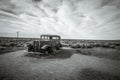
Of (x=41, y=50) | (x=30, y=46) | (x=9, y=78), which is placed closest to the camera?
(x=9, y=78)

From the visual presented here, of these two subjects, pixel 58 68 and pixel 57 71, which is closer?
pixel 57 71

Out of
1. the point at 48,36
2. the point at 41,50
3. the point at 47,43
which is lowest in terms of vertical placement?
the point at 41,50

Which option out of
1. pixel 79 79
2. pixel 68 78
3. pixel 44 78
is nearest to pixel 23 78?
pixel 44 78

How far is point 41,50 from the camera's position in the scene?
9078 mm

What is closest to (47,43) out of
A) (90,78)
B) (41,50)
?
(41,50)

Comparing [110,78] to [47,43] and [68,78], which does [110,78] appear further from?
[47,43]

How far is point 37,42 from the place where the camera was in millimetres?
9875

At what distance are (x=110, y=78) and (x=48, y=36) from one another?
929 centimetres

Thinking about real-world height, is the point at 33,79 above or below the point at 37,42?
below

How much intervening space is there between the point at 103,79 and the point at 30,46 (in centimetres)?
886

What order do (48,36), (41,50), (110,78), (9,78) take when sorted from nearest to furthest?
(9,78)
(110,78)
(41,50)
(48,36)

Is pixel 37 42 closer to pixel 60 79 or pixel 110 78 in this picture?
pixel 60 79

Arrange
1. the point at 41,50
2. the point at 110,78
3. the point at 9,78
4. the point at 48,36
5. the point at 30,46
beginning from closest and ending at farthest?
the point at 9,78
the point at 110,78
the point at 41,50
the point at 30,46
the point at 48,36

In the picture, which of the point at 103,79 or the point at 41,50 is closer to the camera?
the point at 103,79
